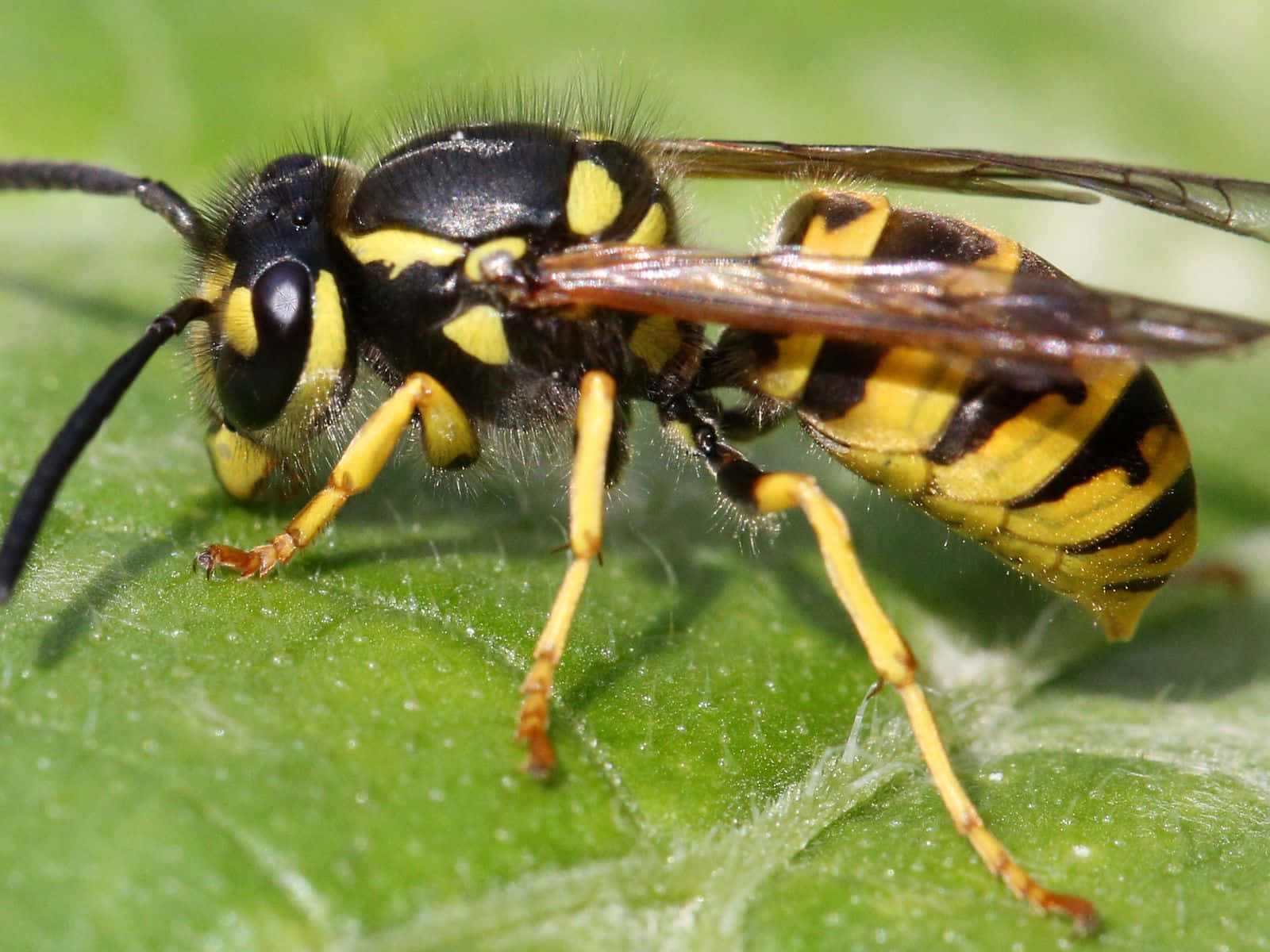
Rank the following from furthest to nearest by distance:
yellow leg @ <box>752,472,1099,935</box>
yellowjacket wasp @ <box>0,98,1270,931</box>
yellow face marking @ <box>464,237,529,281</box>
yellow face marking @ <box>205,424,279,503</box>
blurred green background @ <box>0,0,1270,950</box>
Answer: yellow face marking @ <box>205,424,279,503</box> < yellow face marking @ <box>464,237,529,281</box> < yellowjacket wasp @ <box>0,98,1270,931</box> < yellow leg @ <box>752,472,1099,935</box> < blurred green background @ <box>0,0,1270,950</box>

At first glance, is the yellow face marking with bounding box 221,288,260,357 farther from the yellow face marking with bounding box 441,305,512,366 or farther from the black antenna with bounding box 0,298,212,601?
the yellow face marking with bounding box 441,305,512,366

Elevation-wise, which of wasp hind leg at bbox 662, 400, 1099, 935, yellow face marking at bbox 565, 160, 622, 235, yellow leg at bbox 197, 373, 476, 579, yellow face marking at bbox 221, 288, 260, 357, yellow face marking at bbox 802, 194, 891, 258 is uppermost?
yellow face marking at bbox 565, 160, 622, 235

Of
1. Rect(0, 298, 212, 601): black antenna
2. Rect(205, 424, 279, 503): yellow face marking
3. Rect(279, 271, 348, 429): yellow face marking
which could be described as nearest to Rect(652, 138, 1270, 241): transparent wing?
Rect(279, 271, 348, 429): yellow face marking

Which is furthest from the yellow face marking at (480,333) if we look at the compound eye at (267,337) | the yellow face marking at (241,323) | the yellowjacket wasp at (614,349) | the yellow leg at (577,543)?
the yellow face marking at (241,323)

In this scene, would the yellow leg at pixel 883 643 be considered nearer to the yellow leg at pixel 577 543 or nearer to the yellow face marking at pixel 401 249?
the yellow leg at pixel 577 543

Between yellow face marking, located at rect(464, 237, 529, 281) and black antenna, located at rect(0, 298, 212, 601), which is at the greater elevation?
yellow face marking, located at rect(464, 237, 529, 281)

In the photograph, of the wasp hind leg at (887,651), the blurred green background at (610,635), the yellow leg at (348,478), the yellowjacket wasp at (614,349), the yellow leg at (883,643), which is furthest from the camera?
the yellow leg at (348,478)
